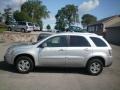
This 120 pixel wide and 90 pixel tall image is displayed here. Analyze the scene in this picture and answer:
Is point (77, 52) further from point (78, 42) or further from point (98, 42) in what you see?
point (98, 42)

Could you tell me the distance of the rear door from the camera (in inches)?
419

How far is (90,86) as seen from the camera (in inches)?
347

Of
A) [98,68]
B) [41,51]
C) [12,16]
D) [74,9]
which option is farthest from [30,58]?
[74,9]

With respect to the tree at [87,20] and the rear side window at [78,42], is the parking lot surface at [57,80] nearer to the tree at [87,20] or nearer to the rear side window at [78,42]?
the rear side window at [78,42]

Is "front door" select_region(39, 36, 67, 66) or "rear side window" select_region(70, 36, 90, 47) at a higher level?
"rear side window" select_region(70, 36, 90, 47)

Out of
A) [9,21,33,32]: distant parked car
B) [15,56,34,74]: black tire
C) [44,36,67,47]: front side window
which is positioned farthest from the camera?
[9,21,33,32]: distant parked car

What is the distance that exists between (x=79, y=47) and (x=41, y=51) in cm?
165

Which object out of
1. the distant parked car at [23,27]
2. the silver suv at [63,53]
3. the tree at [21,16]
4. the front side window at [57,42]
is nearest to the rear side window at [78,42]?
the silver suv at [63,53]

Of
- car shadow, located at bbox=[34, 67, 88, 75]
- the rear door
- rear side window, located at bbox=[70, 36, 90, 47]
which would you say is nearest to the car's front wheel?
car shadow, located at bbox=[34, 67, 88, 75]

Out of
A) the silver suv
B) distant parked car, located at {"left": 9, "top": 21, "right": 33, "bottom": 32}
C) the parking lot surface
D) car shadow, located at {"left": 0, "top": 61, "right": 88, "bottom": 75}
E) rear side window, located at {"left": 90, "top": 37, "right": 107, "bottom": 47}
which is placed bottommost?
the parking lot surface

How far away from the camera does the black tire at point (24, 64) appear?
1048 cm

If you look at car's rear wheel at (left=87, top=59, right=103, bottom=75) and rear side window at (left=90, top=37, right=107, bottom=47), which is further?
rear side window at (left=90, top=37, right=107, bottom=47)

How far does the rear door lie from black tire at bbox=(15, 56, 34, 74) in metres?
1.58

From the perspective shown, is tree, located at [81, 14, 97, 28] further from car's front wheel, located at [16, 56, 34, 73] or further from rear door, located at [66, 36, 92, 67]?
car's front wheel, located at [16, 56, 34, 73]
